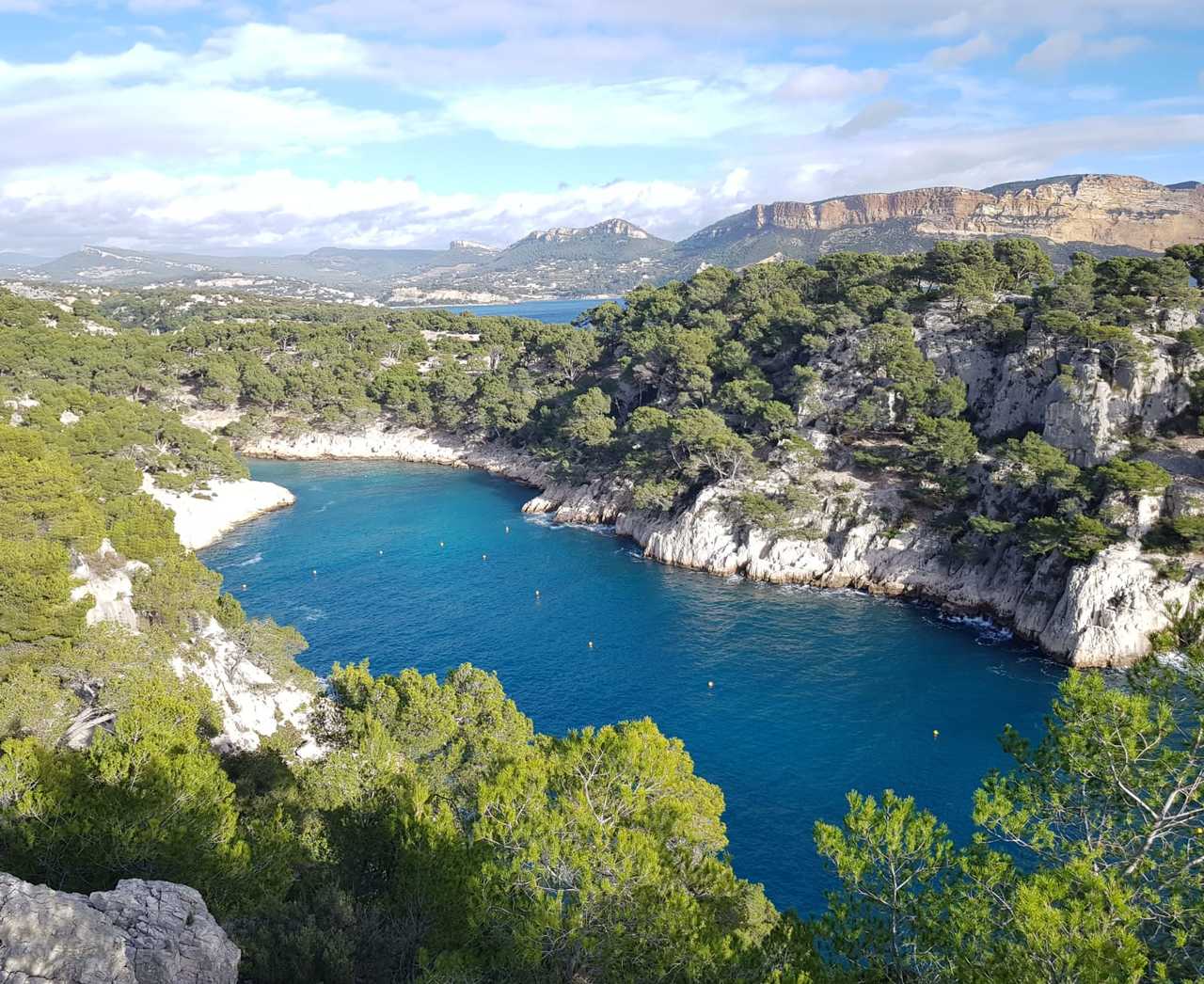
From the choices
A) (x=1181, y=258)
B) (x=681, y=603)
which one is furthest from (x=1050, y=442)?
(x=681, y=603)

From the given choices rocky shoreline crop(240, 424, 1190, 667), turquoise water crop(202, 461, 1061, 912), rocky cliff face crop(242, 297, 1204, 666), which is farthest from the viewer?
rocky cliff face crop(242, 297, 1204, 666)

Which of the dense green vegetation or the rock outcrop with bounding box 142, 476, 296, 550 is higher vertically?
the dense green vegetation

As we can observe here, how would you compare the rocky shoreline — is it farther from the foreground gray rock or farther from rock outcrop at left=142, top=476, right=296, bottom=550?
the foreground gray rock

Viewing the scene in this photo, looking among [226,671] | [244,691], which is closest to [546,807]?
[244,691]

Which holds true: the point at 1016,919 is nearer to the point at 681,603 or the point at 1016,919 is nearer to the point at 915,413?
the point at 681,603

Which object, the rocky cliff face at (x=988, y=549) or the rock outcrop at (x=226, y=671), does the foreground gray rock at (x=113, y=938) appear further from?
the rocky cliff face at (x=988, y=549)

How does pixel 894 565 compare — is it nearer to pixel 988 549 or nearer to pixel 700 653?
pixel 988 549

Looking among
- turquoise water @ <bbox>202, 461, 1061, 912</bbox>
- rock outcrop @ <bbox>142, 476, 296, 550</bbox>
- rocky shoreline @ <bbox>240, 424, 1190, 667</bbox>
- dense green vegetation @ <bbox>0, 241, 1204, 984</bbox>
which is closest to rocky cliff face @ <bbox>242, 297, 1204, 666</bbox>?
rocky shoreline @ <bbox>240, 424, 1190, 667</bbox>
